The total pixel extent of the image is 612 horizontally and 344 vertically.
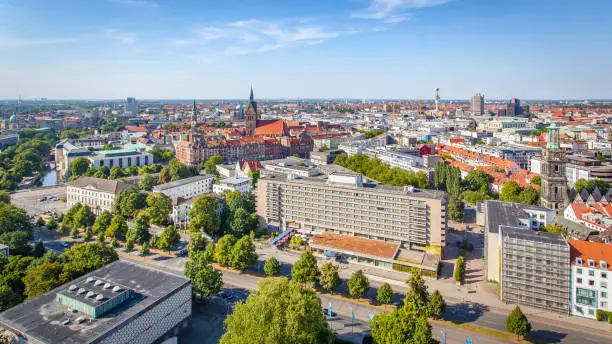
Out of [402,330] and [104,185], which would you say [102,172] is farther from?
[402,330]

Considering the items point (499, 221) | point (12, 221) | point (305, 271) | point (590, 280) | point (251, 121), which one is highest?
point (251, 121)

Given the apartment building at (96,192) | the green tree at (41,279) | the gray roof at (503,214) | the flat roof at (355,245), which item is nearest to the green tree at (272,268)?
the flat roof at (355,245)

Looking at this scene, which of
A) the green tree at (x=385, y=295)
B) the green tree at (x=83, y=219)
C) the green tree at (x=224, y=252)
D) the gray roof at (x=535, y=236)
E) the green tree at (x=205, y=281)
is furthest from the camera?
the green tree at (x=83, y=219)

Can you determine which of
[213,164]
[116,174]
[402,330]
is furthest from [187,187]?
[402,330]

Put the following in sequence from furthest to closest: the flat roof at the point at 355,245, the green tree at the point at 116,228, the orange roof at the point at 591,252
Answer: the green tree at the point at 116,228 < the flat roof at the point at 355,245 < the orange roof at the point at 591,252

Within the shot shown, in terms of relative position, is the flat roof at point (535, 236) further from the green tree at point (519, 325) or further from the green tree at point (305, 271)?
the green tree at point (305, 271)

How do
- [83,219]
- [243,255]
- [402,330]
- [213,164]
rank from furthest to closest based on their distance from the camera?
1. [213,164]
2. [83,219]
3. [243,255]
4. [402,330]

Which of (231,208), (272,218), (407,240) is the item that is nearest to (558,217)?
(407,240)
